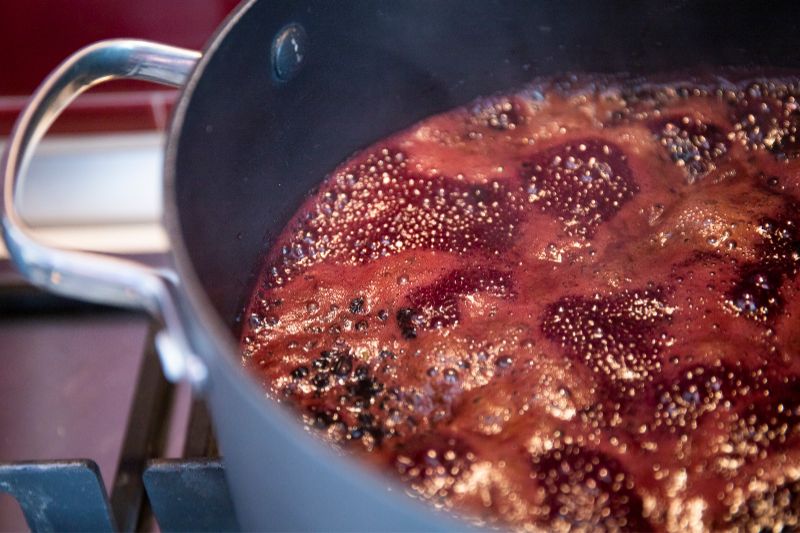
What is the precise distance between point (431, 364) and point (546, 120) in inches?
11.6

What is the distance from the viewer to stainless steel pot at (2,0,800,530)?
0.43 m

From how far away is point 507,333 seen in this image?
0.66m

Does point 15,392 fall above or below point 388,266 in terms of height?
below

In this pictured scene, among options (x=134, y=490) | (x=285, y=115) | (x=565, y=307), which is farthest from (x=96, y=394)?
(x=565, y=307)

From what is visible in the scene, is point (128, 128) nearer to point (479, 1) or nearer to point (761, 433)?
point (479, 1)

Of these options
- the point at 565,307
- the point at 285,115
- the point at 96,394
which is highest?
the point at 285,115

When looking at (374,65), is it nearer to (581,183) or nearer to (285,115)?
(285,115)

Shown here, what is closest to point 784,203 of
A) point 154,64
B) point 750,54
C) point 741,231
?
point 741,231

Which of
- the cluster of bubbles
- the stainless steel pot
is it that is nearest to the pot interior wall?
the stainless steel pot

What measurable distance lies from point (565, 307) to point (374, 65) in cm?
27

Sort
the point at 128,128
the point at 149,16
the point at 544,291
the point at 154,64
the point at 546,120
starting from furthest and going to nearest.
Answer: the point at 128,128 < the point at 149,16 < the point at 546,120 < the point at 544,291 < the point at 154,64

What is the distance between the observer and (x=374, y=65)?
0.77 meters

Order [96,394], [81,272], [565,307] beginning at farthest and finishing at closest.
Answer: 1. [96,394]
2. [565,307]
3. [81,272]

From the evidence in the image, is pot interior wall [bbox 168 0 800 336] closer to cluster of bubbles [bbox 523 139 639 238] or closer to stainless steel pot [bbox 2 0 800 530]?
stainless steel pot [bbox 2 0 800 530]
